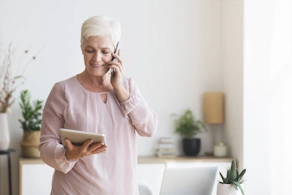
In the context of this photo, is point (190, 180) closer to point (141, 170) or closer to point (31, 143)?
point (141, 170)

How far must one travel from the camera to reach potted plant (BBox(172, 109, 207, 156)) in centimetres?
488

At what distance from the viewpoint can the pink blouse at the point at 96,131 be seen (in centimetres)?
217

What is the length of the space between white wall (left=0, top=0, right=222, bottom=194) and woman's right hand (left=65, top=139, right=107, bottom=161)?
2.72 metres

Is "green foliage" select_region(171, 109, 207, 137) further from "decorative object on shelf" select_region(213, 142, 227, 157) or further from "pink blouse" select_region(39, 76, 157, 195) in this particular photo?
"pink blouse" select_region(39, 76, 157, 195)

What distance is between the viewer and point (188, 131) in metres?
4.91

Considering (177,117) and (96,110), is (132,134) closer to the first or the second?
Answer: (96,110)

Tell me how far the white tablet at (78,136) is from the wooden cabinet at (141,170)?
6.92 ft

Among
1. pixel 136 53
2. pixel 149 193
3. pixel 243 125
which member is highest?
pixel 136 53

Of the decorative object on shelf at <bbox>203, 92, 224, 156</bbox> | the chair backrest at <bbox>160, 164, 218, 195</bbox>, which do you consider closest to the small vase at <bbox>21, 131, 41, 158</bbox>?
the decorative object on shelf at <bbox>203, 92, 224, 156</bbox>

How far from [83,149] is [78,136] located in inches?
2.2

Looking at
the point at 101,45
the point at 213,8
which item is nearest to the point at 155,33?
the point at 213,8
